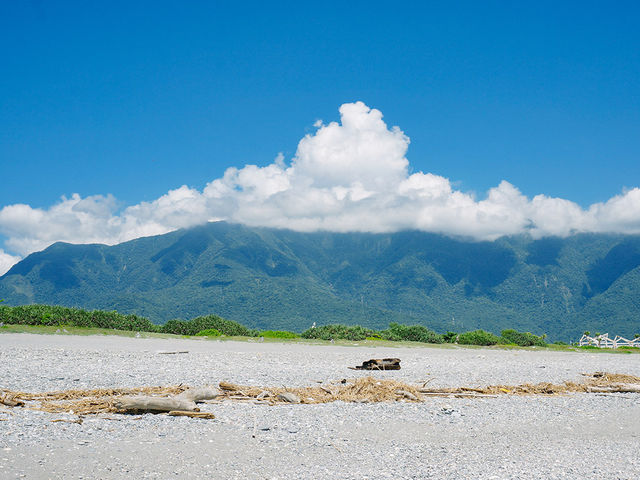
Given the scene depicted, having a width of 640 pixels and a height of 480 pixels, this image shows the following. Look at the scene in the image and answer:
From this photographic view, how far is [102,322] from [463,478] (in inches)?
1211

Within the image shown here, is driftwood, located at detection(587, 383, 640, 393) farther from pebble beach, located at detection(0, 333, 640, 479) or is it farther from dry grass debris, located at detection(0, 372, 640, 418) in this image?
pebble beach, located at detection(0, 333, 640, 479)

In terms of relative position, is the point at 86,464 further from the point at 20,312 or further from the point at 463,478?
the point at 20,312

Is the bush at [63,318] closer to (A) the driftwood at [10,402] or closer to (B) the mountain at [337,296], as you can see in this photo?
(A) the driftwood at [10,402]

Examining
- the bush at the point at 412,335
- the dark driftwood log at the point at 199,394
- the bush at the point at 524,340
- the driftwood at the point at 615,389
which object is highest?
the dark driftwood log at the point at 199,394

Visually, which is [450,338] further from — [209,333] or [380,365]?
[380,365]

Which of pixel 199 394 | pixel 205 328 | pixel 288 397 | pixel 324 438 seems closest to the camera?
pixel 324 438

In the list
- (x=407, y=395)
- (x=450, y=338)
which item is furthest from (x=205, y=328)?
(x=407, y=395)

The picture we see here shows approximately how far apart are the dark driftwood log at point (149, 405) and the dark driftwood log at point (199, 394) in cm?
67

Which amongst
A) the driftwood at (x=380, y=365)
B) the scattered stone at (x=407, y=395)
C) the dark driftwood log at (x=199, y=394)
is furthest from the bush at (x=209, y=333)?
the dark driftwood log at (x=199, y=394)

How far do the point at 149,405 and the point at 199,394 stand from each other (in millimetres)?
1394

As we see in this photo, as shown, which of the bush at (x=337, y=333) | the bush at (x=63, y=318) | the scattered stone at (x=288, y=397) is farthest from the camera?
the bush at (x=337, y=333)

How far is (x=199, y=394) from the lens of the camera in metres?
Answer: 10.0

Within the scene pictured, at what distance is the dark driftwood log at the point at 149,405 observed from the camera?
8.74 metres

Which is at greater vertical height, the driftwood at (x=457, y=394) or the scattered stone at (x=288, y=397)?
the scattered stone at (x=288, y=397)
